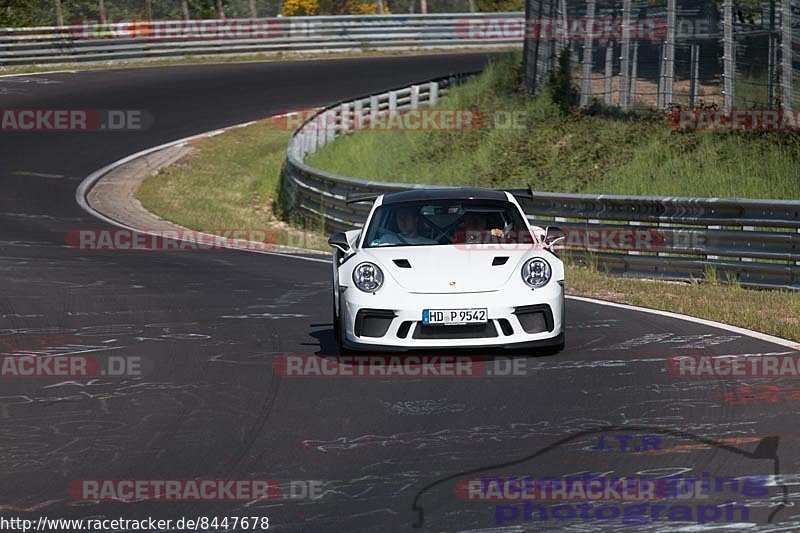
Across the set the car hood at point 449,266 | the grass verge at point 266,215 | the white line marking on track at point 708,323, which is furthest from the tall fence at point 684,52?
the car hood at point 449,266

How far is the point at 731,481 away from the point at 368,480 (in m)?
1.81

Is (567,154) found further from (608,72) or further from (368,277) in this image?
(368,277)

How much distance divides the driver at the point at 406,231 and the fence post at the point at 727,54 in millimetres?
11627

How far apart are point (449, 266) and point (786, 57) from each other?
459 inches

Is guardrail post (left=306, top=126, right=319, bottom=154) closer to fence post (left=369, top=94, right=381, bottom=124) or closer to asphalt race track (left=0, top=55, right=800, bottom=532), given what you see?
fence post (left=369, top=94, right=381, bottom=124)

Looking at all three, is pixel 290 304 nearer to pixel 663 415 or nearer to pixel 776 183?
pixel 663 415

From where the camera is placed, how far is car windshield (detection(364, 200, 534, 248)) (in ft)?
35.4

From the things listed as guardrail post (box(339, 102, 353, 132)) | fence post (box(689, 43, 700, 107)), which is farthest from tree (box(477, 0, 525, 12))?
fence post (box(689, 43, 700, 107))

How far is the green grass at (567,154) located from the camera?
20.1 metres

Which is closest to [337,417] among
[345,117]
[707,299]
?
[707,299]

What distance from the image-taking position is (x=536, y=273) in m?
10.1

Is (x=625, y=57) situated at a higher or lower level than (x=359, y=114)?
higher

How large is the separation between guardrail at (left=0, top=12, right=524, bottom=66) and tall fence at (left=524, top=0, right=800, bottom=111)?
1956 cm

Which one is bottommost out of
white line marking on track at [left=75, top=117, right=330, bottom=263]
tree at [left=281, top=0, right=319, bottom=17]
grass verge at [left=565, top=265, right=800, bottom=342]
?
white line marking on track at [left=75, top=117, right=330, bottom=263]
